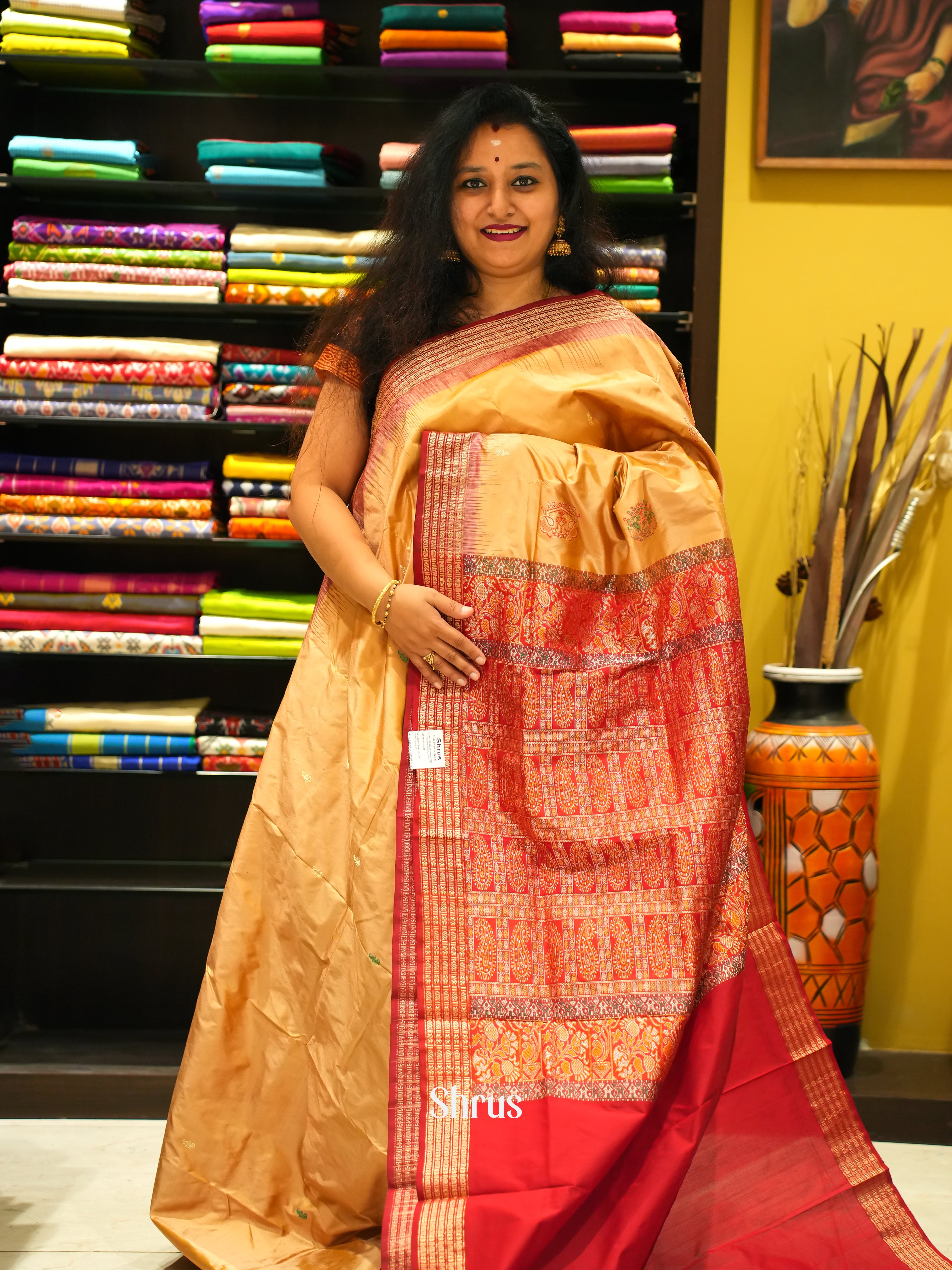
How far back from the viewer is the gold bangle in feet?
5.55

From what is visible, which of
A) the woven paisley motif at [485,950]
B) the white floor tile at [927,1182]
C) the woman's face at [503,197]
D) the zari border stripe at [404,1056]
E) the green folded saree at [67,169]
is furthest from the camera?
the green folded saree at [67,169]

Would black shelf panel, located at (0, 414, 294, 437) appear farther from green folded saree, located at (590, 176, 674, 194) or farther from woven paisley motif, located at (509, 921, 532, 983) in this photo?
woven paisley motif, located at (509, 921, 532, 983)

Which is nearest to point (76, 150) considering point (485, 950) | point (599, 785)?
point (599, 785)

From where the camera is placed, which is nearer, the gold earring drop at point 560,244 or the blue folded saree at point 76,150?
the gold earring drop at point 560,244

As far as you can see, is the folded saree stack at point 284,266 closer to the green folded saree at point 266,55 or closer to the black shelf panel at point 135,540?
the green folded saree at point 266,55

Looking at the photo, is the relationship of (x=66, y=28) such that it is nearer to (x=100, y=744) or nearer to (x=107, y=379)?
(x=107, y=379)

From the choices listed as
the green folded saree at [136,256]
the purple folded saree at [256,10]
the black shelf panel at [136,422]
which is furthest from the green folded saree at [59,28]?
the black shelf panel at [136,422]

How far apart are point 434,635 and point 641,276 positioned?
1.27 meters

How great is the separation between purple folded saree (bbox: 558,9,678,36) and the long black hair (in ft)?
2.46

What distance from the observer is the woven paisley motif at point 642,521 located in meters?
1.70

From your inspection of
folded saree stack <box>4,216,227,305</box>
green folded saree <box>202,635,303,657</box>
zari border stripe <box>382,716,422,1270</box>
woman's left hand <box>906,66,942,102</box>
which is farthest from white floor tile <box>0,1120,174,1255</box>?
woman's left hand <box>906,66,942,102</box>

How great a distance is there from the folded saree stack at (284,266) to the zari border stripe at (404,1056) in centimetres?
127

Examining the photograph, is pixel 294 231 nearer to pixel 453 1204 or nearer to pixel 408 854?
pixel 408 854

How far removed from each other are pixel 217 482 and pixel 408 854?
138 centimetres
